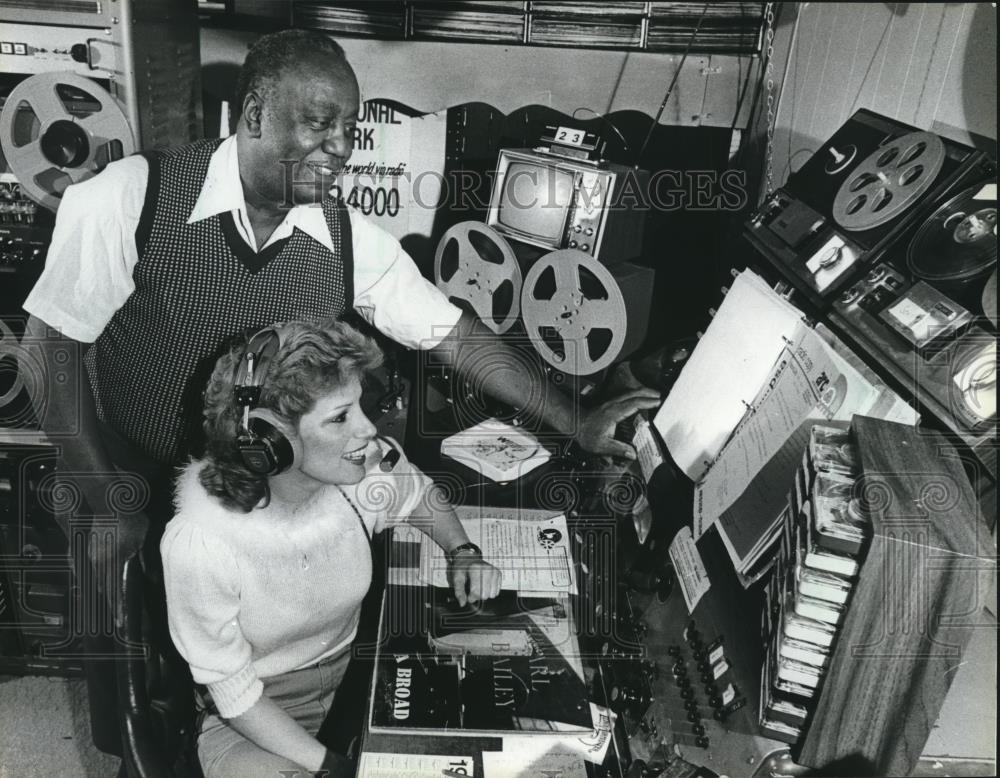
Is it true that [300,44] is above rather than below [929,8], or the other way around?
below

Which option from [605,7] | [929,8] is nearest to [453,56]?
[605,7]

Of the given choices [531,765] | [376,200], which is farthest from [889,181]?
[376,200]

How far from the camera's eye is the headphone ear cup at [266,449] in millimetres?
1631

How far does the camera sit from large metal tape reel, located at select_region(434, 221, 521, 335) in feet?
7.93

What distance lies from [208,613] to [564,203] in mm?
1514

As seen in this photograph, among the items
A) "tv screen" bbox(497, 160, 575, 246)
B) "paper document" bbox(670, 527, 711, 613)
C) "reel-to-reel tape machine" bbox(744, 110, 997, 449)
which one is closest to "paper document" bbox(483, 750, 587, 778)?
"paper document" bbox(670, 527, 711, 613)

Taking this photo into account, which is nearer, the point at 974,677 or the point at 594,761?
the point at 974,677

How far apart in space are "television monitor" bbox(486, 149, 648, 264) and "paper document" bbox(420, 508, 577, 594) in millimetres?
869

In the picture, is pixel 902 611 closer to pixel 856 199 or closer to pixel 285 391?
pixel 856 199

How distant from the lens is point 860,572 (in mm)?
940

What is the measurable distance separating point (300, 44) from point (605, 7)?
1083mm

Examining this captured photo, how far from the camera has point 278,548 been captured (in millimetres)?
1714

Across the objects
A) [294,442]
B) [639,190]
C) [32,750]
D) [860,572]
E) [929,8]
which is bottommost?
[32,750]

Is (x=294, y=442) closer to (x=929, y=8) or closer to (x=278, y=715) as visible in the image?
(x=278, y=715)
